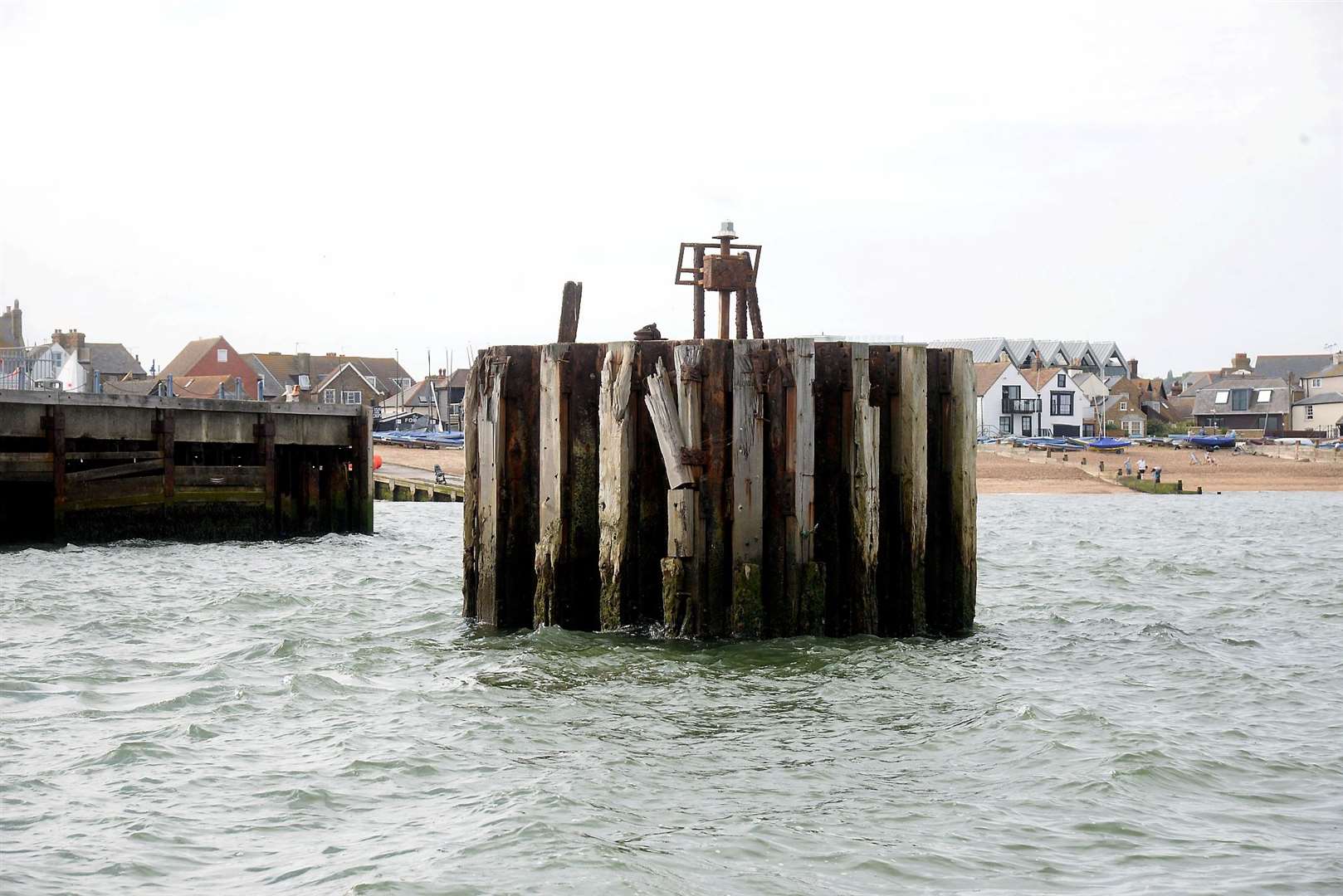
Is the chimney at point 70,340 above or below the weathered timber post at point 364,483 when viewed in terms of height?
above

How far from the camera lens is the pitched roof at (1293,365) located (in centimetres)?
12925

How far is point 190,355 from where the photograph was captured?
107 metres

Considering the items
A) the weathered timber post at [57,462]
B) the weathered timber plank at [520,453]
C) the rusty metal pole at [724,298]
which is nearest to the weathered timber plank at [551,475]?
the weathered timber plank at [520,453]

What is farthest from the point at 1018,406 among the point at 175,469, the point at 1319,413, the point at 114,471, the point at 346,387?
the point at 114,471

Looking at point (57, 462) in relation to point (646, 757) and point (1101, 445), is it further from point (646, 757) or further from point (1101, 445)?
point (1101, 445)

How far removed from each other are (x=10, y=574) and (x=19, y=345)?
10547cm

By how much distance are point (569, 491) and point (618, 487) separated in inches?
26.6

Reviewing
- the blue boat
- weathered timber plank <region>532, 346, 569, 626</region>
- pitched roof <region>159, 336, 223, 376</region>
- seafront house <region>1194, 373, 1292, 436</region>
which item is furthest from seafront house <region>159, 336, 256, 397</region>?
weathered timber plank <region>532, 346, 569, 626</region>

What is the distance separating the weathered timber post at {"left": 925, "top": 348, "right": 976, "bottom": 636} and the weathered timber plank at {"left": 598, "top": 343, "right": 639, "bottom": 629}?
2.98 meters

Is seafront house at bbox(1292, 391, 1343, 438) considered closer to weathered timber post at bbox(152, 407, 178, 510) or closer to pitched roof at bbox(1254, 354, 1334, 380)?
pitched roof at bbox(1254, 354, 1334, 380)

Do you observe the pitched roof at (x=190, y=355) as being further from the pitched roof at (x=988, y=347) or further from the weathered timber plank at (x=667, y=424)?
the weathered timber plank at (x=667, y=424)

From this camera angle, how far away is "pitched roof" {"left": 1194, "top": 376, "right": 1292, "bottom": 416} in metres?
114

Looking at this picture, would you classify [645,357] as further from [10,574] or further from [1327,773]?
[10,574]

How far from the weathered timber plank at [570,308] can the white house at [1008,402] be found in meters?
90.7
